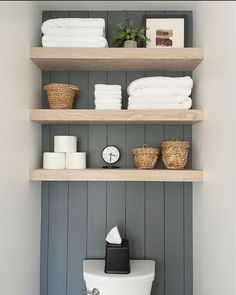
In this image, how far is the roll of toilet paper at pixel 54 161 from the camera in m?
1.86

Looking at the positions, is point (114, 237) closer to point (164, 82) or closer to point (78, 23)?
point (164, 82)

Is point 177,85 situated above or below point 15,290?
above

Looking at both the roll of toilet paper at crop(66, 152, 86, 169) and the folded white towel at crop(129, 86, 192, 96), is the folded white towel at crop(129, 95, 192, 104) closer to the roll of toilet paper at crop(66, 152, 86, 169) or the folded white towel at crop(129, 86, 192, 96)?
the folded white towel at crop(129, 86, 192, 96)

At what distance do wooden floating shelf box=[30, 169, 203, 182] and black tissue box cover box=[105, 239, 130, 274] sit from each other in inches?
15.3

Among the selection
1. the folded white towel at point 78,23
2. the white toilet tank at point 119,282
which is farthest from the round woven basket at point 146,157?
the folded white towel at point 78,23

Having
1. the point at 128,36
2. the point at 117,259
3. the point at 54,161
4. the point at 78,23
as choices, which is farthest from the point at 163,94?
the point at 117,259

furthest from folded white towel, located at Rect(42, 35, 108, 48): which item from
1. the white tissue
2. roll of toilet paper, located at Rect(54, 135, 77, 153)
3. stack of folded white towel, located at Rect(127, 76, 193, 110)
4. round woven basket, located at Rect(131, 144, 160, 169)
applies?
the white tissue

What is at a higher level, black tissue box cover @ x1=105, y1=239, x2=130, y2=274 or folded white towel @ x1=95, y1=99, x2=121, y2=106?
folded white towel @ x1=95, y1=99, x2=121, y2=106

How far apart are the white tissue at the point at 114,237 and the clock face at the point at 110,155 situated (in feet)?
1.34

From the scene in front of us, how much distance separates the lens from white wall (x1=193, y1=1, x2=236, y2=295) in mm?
1354

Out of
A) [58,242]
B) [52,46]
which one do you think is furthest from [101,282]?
[52,46]

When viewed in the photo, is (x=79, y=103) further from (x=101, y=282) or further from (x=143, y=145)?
(x=101, y=282)

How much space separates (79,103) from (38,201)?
0.66 metres

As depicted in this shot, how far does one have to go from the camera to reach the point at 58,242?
2.04 m
